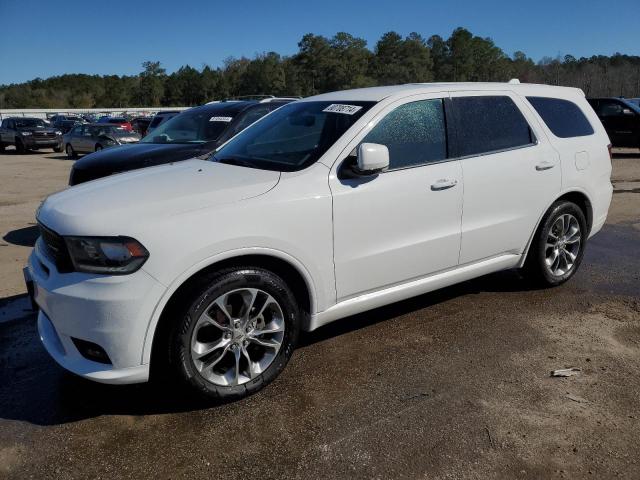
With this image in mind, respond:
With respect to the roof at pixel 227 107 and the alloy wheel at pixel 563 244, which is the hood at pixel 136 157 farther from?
the alloy wheel at pixel 563 244

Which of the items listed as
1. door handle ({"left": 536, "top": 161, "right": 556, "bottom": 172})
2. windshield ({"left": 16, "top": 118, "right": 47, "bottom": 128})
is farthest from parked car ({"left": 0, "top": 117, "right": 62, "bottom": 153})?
door handle ({"left": 536, "top": 161, "right": 556, "bottom": 172})

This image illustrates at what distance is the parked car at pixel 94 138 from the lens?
20469 millimetres

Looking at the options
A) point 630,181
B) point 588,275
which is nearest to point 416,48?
point 630,181

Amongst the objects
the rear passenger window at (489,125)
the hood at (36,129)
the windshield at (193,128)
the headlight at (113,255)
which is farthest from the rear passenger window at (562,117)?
the hood at (36,129)

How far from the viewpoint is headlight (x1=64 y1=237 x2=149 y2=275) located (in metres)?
2.68

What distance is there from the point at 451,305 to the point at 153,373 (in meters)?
2.57

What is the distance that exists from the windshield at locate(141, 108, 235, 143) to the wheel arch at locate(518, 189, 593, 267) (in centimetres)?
419

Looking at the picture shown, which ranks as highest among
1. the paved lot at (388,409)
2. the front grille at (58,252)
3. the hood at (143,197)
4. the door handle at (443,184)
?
the hood at (143,197)

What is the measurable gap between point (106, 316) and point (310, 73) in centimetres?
11619

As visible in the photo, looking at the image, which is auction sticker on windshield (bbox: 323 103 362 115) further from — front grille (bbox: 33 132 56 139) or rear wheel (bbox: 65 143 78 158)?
front grille (bbox: 33 132 56 139)

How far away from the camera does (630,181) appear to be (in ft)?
38.2

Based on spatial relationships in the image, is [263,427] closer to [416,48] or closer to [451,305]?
[451,305]

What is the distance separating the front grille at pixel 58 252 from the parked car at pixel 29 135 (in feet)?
83.6

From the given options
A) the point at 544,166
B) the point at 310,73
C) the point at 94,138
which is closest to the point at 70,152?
the point at 94,138
